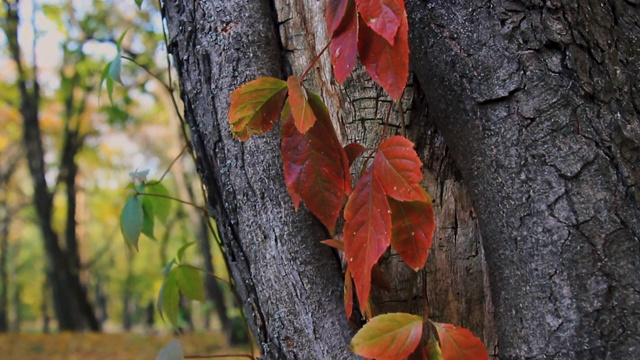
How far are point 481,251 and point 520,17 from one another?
0.34 meters

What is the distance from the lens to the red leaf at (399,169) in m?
0.63

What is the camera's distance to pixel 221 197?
0.90m

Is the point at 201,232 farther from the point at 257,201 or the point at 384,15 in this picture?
the point at 384,15

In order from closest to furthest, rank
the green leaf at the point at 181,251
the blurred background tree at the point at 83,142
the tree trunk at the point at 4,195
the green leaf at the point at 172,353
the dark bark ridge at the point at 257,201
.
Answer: the dark bark ridge at the point at 257,201 < the green leaf at the point at 172,353 < the green leaf at the point at 181,251 < the blurred background tree at the point at 83,142 < the tree trunk at the point at 4,195

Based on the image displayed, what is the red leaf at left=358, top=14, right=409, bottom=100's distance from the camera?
0.60 meters

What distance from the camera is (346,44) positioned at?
64 cm

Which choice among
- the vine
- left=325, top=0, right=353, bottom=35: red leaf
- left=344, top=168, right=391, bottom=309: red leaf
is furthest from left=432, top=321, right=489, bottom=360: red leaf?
left=325, top=0, right=353, bottom=35: red leaf

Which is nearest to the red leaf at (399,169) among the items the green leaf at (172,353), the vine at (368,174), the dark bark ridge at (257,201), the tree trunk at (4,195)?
the vine at (368,174)

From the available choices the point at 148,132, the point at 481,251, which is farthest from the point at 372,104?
the point at 148,132

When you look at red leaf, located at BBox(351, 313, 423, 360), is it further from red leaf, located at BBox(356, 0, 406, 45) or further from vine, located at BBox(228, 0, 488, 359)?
red leaf, located at BBox(356, 0, 406, 45)

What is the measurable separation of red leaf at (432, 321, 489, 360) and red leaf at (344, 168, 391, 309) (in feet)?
0.38

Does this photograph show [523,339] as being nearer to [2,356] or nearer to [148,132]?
[2,356]

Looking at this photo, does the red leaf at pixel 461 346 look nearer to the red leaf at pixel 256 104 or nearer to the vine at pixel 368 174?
the vine at pixel 368 174

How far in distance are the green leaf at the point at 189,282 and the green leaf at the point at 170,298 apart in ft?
0.04
